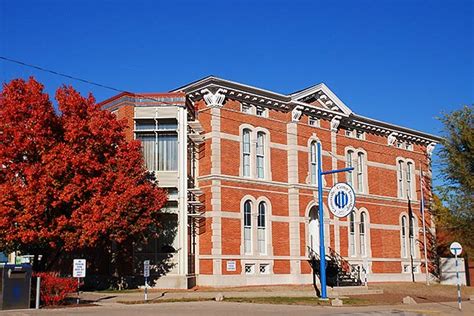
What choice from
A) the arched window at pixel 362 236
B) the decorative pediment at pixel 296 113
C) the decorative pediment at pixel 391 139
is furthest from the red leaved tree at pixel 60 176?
→ the decorative pediment at pixel 391 139

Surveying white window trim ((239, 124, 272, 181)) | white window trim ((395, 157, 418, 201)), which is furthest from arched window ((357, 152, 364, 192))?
white window trim ((239, 124, 272, 181))

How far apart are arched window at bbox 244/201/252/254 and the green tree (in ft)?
41.6

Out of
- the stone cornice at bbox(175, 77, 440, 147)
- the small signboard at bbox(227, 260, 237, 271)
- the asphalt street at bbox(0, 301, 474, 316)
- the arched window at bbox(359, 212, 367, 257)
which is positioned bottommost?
the asphalt street at bbox(0, 301, 474, 316)

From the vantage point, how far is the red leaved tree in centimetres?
2275

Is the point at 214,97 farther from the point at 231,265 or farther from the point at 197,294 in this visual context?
the point at 197,294

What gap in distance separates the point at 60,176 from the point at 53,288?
4657mm

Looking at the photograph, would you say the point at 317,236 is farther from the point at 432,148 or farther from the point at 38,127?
the point at 38,127

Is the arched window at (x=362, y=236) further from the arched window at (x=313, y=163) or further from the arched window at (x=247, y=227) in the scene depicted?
the arched window at (x=247, y=227)

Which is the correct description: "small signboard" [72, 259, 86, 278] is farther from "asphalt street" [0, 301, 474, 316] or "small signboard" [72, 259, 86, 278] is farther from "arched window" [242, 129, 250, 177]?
"arched window" [242, 129, 250, 177]

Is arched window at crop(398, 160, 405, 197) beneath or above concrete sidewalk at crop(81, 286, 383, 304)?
above

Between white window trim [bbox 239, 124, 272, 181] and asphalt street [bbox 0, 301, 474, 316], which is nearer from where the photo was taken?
asphalt street [bbox 0, 301, 474, 316]

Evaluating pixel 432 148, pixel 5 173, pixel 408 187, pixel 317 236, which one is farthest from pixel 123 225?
pixel 432 148

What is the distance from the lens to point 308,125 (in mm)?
36594

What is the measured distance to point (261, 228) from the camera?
33250 millimetres
